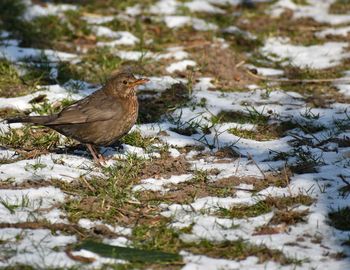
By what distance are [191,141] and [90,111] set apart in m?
1.05

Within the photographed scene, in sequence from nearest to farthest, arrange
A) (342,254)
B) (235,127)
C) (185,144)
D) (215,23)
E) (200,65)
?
1. (342,254)
2. (185,144)
3. (235,127)
4. (200,65)
5. (215,23)

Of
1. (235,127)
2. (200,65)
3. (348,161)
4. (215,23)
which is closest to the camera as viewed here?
(348,161)

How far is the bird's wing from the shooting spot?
19.4 ft

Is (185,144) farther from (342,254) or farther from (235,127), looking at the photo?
(342,254)

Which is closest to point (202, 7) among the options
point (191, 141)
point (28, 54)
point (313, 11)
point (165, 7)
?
point (165, 7)

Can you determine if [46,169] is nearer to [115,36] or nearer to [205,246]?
[205,246]

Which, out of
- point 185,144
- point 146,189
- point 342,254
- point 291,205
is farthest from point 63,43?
point 342,254

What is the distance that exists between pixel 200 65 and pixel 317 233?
4600 millimetres

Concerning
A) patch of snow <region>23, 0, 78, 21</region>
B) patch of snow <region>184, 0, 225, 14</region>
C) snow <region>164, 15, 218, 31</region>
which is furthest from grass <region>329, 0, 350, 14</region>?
patch of snow <region>23, 0, 78, 21</region>

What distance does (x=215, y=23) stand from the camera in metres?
10.4

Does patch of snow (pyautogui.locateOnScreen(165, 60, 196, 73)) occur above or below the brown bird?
below

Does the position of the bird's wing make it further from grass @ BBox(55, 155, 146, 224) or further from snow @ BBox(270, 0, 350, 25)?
snow @ BBox(270, 0, 350, 25)

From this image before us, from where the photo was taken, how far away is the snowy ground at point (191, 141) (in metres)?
4.34

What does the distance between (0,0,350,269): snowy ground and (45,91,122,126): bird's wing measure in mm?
344
